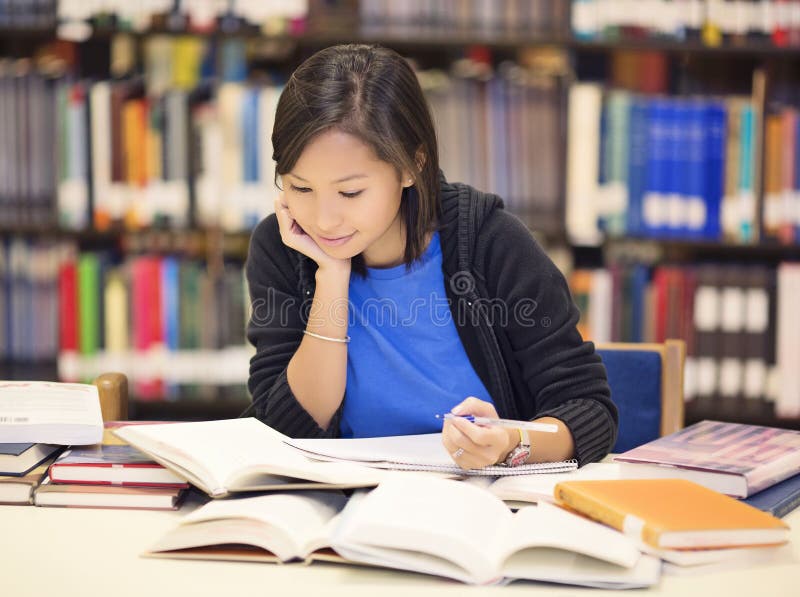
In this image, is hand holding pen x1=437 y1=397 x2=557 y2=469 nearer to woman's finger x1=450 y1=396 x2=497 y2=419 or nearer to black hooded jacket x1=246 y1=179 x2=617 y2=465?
woman's finger x1=450 y1=396 x2=497 y2=419

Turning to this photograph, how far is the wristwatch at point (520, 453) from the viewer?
3.91 ft

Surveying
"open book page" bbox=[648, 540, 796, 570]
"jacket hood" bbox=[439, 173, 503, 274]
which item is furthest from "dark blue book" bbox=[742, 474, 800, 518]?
"jacket hood" bbox=[439, 173, 503, 274]

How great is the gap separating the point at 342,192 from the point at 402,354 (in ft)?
1.02

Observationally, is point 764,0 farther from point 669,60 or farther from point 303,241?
point 303,241

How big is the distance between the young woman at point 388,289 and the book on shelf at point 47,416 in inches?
11.5

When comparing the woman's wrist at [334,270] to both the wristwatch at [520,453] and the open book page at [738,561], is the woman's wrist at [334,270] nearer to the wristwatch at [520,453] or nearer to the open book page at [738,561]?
the wristwatch at [520,453]

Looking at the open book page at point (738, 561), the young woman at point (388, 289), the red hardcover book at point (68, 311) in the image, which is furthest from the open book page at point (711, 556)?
the red hardcover book at point (68, 311)

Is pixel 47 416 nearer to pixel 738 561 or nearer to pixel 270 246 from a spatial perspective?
pixel 270 246

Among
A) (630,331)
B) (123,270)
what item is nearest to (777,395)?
(630,331)

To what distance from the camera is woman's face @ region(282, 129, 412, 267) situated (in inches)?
51.1

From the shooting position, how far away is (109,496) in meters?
1.07

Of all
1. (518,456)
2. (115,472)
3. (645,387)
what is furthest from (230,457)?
(645,387)

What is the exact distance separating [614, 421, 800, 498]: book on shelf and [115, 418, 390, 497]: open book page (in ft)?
1.03

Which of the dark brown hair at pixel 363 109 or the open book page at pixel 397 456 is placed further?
the dark brown hair at pixel 363 109
